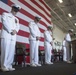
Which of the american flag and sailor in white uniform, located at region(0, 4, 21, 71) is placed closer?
sailor in white uniform, located at region(0, 4, 21, 71)

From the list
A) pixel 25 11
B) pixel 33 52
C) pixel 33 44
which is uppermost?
pixel 25 11

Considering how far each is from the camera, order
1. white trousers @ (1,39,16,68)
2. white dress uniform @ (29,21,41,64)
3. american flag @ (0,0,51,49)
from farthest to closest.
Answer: american flag @ (0,0,51,49)
white dress uniform @ (29,21,41,64)
white trousers @ (1,39,16,68)

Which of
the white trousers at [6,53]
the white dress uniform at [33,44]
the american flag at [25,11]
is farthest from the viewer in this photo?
the american flag at [25,11]

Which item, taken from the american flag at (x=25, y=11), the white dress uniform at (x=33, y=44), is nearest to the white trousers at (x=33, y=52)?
the white dress uniform at (x=33, y=44)

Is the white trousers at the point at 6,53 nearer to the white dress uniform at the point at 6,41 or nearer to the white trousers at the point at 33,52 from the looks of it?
the white dress uniform at the point at 6,41

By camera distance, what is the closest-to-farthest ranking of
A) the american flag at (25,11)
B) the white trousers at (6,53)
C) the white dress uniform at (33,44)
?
the white trousers at (6,53)
the white dress uniform at (33,44)
the american flag at (25,11)

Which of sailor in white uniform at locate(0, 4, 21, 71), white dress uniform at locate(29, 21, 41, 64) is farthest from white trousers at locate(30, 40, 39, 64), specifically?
sailor in white uniform at locate(0, 4, 21, 71)

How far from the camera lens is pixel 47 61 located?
20.8ft

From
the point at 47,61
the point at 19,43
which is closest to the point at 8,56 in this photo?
the point at 19,43

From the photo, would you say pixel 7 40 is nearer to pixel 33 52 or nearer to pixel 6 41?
pixel 6 41

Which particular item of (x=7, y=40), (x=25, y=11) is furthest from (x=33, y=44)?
(x=25, y=11)

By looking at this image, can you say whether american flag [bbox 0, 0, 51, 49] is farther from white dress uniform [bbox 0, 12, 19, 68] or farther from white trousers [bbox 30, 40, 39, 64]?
white dress uniform [bbox 0, 12, 19, 68]

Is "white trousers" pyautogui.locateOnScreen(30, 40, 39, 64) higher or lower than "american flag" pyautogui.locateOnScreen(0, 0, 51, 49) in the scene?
lower

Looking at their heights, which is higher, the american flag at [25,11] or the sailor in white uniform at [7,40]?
the american flag at [25,11]
